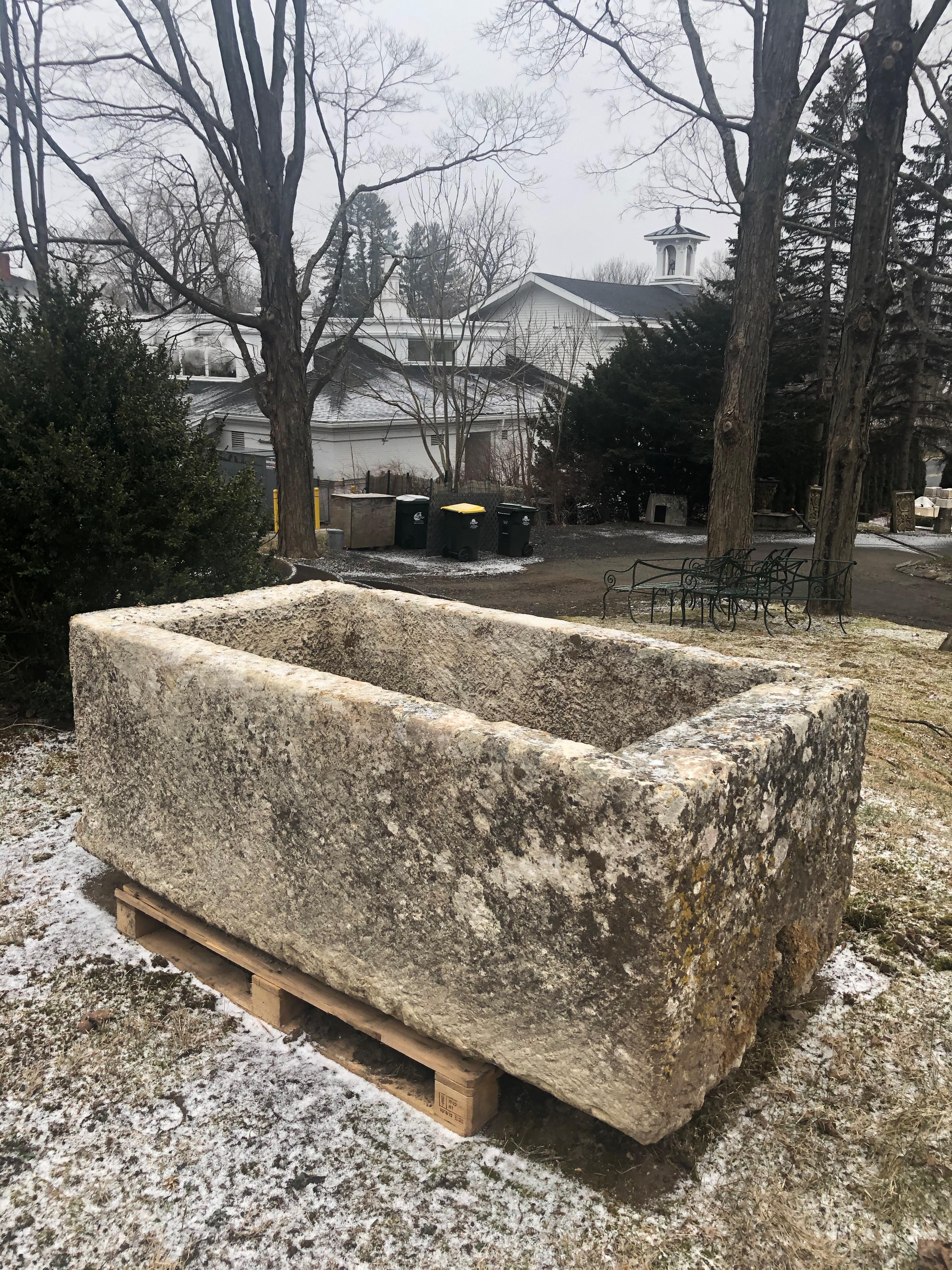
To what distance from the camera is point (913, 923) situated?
369 cm

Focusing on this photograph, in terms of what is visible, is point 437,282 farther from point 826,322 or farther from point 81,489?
point 81,489

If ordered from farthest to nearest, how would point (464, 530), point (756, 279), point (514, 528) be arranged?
point (514, 528), point (464, 530), point (756, 279)

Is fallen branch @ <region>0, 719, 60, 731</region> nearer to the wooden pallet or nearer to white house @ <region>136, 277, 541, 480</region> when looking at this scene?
the wooden pallet

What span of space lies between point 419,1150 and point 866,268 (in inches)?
385

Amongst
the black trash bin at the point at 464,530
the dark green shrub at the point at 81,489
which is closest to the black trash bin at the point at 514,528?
the black trash bin at the point at 464,530

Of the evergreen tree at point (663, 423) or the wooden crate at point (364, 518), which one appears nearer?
the wooden crate at point (364, 518)

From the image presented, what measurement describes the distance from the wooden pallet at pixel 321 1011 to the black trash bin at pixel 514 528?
1310 centimetres

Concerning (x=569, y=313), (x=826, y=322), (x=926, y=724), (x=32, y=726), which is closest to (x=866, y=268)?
(x=926, y=724)

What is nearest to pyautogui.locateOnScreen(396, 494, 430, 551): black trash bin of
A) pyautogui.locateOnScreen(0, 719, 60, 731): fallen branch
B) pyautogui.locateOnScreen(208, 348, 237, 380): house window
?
pyautogui.locateOnScreen(0, 719, 60, 731): fallen branch

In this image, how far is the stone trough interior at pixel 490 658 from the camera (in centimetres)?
347

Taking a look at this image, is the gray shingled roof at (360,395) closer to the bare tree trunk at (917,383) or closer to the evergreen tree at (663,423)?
the evergreen tree at (663,423)

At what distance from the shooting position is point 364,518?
1698 centimetres

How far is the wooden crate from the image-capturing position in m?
16.8

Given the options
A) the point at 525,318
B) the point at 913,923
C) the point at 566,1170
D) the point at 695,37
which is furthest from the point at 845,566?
the point at 525,318
